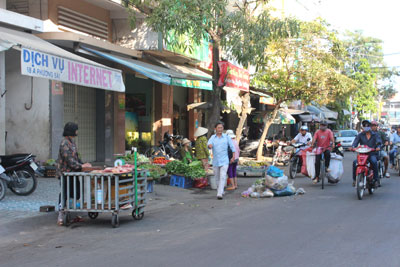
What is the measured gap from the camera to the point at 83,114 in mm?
16672

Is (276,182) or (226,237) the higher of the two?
(276,182)

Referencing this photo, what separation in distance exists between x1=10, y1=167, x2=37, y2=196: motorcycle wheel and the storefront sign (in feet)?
21.2

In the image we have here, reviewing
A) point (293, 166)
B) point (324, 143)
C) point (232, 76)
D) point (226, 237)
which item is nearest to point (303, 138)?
point (293, 166)

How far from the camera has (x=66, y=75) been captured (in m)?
9.94

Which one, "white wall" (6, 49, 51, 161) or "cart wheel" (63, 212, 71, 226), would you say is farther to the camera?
"white wall" (6, 49, 51, 161)

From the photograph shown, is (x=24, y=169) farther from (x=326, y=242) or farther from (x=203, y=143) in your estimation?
(x=326, y=242)

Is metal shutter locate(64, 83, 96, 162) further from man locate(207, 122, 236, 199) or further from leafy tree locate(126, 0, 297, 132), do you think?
man locate(207, 122, 236, 199)

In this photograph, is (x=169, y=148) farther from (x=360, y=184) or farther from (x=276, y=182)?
(x=360, y=184)

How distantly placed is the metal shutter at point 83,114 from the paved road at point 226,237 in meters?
7.30

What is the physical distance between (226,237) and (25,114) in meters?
9.40

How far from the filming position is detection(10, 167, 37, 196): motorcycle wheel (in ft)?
33.7

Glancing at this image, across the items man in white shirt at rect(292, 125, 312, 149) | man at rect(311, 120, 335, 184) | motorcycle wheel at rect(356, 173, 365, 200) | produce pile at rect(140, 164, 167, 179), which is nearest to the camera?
motorcycle wheel at rect(356, 173, 365, 200)

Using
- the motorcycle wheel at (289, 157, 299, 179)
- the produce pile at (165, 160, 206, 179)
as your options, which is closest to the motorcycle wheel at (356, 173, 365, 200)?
the produce pile at (165, 160, 206, 179)

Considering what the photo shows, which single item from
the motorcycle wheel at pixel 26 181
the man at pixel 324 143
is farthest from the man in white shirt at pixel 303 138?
the motorcycle wheel at pixel 26 181
